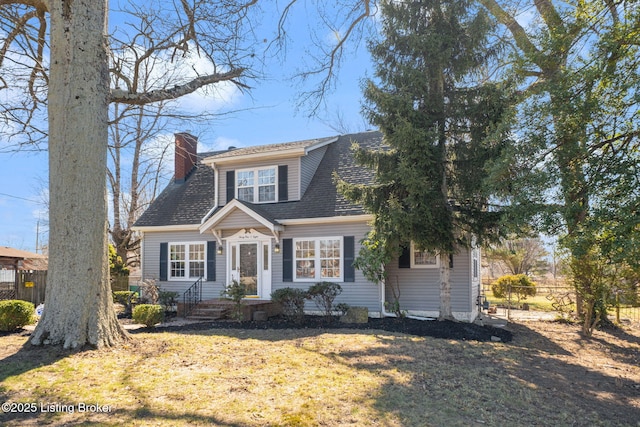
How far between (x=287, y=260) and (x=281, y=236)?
2.57 ft

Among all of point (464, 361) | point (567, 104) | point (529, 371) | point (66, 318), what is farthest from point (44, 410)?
point (567, 104)

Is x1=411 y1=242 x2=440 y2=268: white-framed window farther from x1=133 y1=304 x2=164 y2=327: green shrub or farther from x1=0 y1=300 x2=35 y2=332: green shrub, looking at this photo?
x1=0 y1=300 x2=35 y2=332: green shrub

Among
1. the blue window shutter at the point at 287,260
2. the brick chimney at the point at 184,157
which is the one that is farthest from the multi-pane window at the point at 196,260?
the brick chimney at the point at 184,157

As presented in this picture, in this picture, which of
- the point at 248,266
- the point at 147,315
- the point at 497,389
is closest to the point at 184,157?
the point at 248,266

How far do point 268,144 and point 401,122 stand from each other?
792 cm

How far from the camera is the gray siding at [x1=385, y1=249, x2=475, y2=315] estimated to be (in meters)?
12.3

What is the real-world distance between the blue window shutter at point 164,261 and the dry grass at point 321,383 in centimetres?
651

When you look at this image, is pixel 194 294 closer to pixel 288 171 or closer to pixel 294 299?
pixel 294 299

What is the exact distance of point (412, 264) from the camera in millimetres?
12758

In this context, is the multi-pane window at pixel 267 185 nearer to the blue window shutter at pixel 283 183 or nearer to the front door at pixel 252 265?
the blue window shutter at pixel 283 183

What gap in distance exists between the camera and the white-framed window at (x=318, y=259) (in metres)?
13.3

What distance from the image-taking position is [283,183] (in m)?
14.8

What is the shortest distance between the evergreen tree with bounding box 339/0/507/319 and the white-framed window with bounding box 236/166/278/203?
13.5 ft

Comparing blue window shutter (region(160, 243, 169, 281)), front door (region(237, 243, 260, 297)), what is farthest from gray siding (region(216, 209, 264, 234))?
blue window shutter (region(160, 243, 169, 281))
